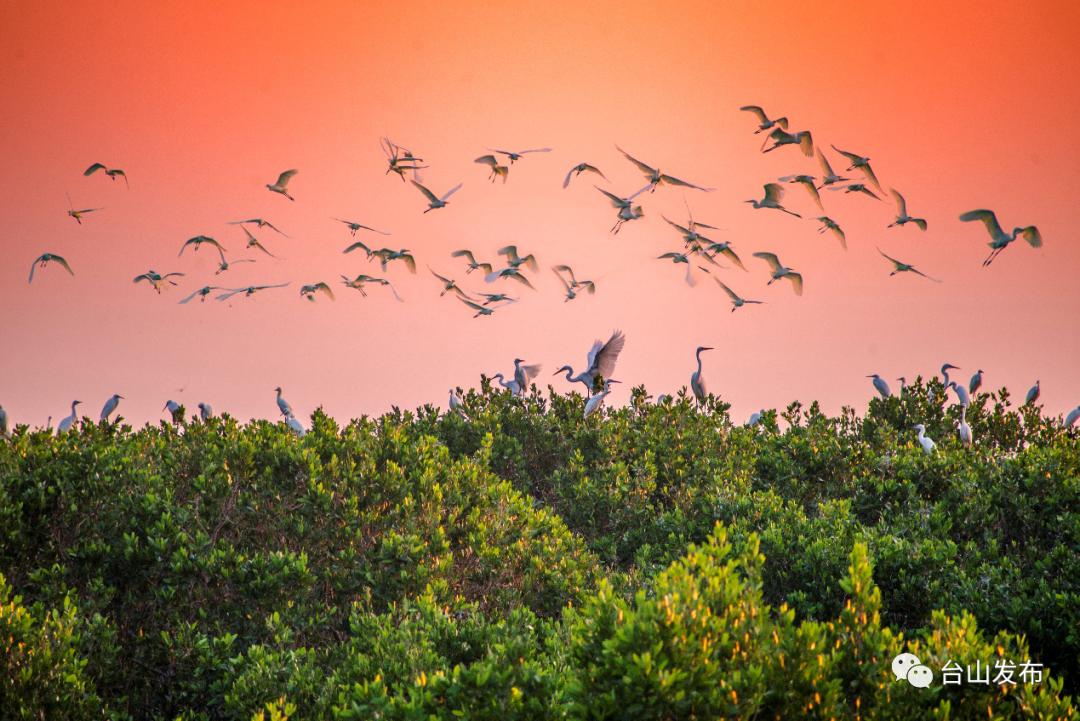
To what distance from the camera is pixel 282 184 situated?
26266mm

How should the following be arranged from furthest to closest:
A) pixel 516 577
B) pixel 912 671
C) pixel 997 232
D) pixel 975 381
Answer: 1. pixel 975 381
2. pixel 997 232
3. pixel 516 577
4. pixel 912 671

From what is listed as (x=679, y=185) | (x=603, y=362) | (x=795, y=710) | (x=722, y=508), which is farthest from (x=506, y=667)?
(x=603, y=362)

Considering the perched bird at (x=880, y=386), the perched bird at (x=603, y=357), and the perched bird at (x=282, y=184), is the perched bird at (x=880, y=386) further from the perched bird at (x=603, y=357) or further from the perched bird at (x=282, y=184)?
the perched bird at (x=282, y=184)

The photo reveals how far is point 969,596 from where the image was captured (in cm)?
1357

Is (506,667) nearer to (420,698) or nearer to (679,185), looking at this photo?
(420,698)

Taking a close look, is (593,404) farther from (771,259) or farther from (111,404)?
(111,404)

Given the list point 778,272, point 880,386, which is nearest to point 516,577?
point 778,272

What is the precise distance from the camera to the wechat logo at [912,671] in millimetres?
8383

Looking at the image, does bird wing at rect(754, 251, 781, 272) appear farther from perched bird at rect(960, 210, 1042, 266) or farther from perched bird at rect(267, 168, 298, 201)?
perched bird at rect(267, 168, 298, 201)

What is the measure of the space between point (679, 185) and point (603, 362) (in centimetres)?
635

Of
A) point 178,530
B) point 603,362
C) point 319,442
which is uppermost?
point 603,362

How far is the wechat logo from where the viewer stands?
838 centimetres

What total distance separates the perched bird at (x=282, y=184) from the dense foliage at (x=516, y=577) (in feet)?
30.6

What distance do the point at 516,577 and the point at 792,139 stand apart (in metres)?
14.0
